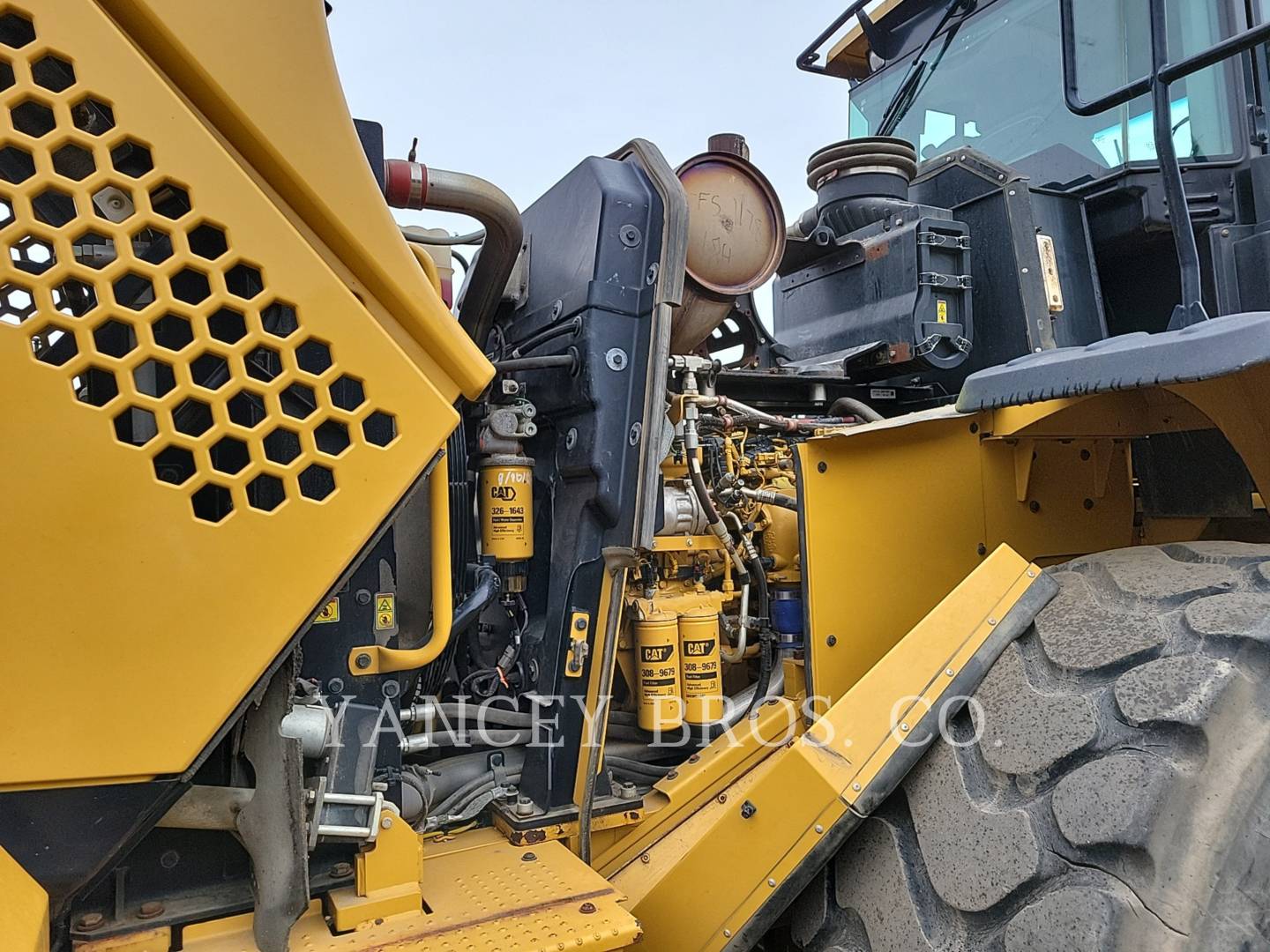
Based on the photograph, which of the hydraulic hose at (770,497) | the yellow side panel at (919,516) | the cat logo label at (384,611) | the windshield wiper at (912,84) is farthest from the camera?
the windshield wiper at (912,84)

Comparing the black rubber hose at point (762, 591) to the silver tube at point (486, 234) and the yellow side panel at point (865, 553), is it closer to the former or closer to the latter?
the yellow side panel at point (865, 553)

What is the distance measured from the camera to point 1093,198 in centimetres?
250

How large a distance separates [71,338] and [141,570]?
35 cm

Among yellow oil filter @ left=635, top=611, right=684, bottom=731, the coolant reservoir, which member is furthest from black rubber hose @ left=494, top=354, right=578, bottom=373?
yellow oil filter @ left=635, top=611, right=684, bottom=731

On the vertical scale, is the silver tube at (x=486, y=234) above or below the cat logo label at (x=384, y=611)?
above

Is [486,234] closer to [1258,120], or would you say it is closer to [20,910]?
[20,910]

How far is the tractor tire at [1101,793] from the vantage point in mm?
1107

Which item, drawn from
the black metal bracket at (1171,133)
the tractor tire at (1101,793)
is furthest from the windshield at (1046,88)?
the tractor tire at (1101,793)

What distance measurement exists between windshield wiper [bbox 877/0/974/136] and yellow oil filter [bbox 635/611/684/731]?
2248mm

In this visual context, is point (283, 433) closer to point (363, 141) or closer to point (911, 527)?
point (363, 141)

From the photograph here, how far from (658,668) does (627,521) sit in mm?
509

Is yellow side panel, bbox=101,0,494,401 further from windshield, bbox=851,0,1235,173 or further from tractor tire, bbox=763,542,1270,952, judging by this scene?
windshield, bbox=851,0,1235,173

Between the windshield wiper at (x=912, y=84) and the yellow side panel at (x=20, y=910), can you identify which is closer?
the yellow side panel at (x=20, y=910)

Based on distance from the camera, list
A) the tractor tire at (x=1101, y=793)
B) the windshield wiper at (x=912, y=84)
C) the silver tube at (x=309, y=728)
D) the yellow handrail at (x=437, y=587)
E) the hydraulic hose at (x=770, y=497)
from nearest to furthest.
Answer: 1. the tractor tire at (x=1101, y=793)
2. the silver tube at (x=309, y=728)
3. the yellow handrail at (x=437, y=587)
4. the hydraulic hose at (x=770, y=497)
5. the windshield wiper at (x=912, y=84)
